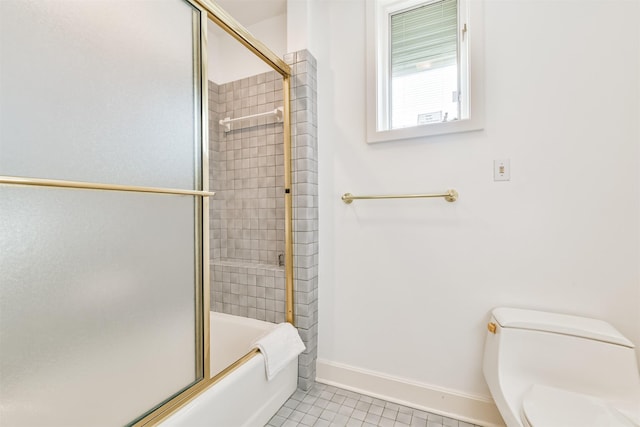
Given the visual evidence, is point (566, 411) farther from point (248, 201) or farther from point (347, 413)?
point (248, 201)

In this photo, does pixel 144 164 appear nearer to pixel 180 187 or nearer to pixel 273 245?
pixel 180 187

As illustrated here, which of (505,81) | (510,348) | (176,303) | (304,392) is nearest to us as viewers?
(176,303)

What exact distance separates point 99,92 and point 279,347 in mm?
1322

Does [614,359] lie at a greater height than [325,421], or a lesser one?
greater

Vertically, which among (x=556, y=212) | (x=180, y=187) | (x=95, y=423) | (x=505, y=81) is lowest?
(x=95, y=423)

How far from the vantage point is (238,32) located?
1338 millimetres

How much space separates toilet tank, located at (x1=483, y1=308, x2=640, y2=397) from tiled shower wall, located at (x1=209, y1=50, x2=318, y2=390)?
3.27ft

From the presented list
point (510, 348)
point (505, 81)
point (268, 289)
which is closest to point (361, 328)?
point (268, 289)

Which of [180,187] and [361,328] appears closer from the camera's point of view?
[180,187]

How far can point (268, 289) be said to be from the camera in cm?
184

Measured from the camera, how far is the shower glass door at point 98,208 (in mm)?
657

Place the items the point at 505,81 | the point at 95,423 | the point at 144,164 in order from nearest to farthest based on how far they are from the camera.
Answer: the point at 95,423 < the point at 144,164 < the point at 505,81

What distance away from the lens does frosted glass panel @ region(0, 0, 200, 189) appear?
657 mm

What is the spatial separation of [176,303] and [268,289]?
84 cm
